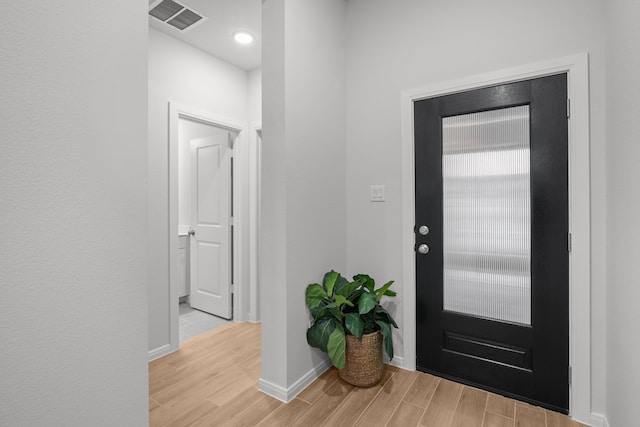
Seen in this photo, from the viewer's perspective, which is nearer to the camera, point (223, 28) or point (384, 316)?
point (384, 316)

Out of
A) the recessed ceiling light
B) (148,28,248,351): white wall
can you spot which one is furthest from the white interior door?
the recessed ceiling light

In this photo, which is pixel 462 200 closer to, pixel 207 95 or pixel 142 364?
pixel 142 364

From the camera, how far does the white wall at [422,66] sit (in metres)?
1.72

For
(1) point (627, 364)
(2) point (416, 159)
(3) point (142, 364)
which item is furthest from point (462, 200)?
(3) point (142, 364)

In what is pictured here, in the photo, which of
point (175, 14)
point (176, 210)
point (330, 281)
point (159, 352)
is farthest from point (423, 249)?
point (175, 14)

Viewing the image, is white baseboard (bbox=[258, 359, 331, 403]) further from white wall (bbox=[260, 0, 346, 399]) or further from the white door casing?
the white door casing

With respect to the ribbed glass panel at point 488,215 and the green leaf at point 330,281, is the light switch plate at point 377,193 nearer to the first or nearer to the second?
the ribbed glass panel at point 488,215

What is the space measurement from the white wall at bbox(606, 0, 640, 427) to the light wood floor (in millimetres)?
533

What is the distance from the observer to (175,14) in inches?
94.7

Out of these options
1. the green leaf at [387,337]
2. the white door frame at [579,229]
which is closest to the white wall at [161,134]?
the green leaf at [387,337]

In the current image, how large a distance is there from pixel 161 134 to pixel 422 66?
2.10 metres

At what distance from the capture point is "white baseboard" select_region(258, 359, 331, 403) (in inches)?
76.8

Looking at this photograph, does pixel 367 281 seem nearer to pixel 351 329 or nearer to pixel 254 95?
pixel 351 329

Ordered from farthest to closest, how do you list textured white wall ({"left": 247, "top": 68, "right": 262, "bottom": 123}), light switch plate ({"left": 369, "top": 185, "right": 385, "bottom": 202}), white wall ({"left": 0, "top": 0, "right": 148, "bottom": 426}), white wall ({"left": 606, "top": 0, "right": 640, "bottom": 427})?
1. textured white wall ({"left": 247, "top": 68, "right": 262, "bottom": 123})
2. light switch plate ({"left": 369, "top": 185, "right": 385, "bottom": 202})
3. white wall ({"left": 606, "top": 0, "right": 640, "bottom": 427})
4. white wall ({"left": 0, "top": 0, "right": 148, "bottom": 426})
